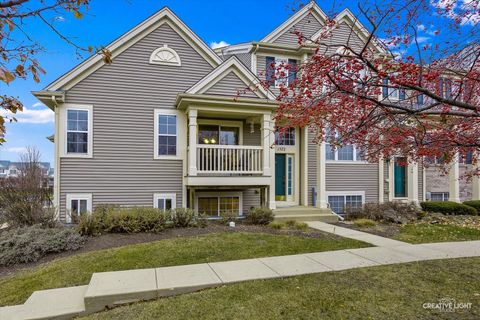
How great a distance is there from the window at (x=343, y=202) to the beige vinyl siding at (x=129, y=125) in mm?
6323

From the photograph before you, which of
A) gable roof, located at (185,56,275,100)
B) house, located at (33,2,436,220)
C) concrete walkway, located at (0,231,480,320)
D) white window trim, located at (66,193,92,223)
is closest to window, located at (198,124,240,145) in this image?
house, located at (33,2,436,220)

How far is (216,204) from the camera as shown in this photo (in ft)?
36.5

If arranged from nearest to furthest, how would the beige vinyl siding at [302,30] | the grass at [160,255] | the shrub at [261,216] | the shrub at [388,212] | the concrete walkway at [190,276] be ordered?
the concrete walkway at [190,276]
the grass at [160,255]
the shrub at [261,216]
the shrub at [388,212]
the beige vinyl siding at [302,30]

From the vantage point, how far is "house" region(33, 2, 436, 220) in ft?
31.7

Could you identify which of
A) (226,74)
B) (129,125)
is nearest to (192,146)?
(129,125)

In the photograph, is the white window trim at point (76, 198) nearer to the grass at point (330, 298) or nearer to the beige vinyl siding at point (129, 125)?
the beige vinyl siding at point (129, 125)

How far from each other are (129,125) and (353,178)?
9194mm

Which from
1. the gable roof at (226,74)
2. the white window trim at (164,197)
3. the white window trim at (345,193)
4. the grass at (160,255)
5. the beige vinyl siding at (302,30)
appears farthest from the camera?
the beige vinyl siding at (302,30)

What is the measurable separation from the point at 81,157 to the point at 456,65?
9.92 m

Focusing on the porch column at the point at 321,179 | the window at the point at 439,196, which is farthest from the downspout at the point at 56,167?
the window at the point at 439,196

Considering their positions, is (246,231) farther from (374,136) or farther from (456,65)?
(456,65)

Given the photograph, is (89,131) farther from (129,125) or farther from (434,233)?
(434,233)

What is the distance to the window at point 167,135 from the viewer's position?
1049cm

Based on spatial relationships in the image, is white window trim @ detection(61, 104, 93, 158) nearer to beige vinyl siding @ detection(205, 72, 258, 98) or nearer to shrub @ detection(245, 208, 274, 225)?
beige vinyl siding @ detection(205, 72, 258, 98)
